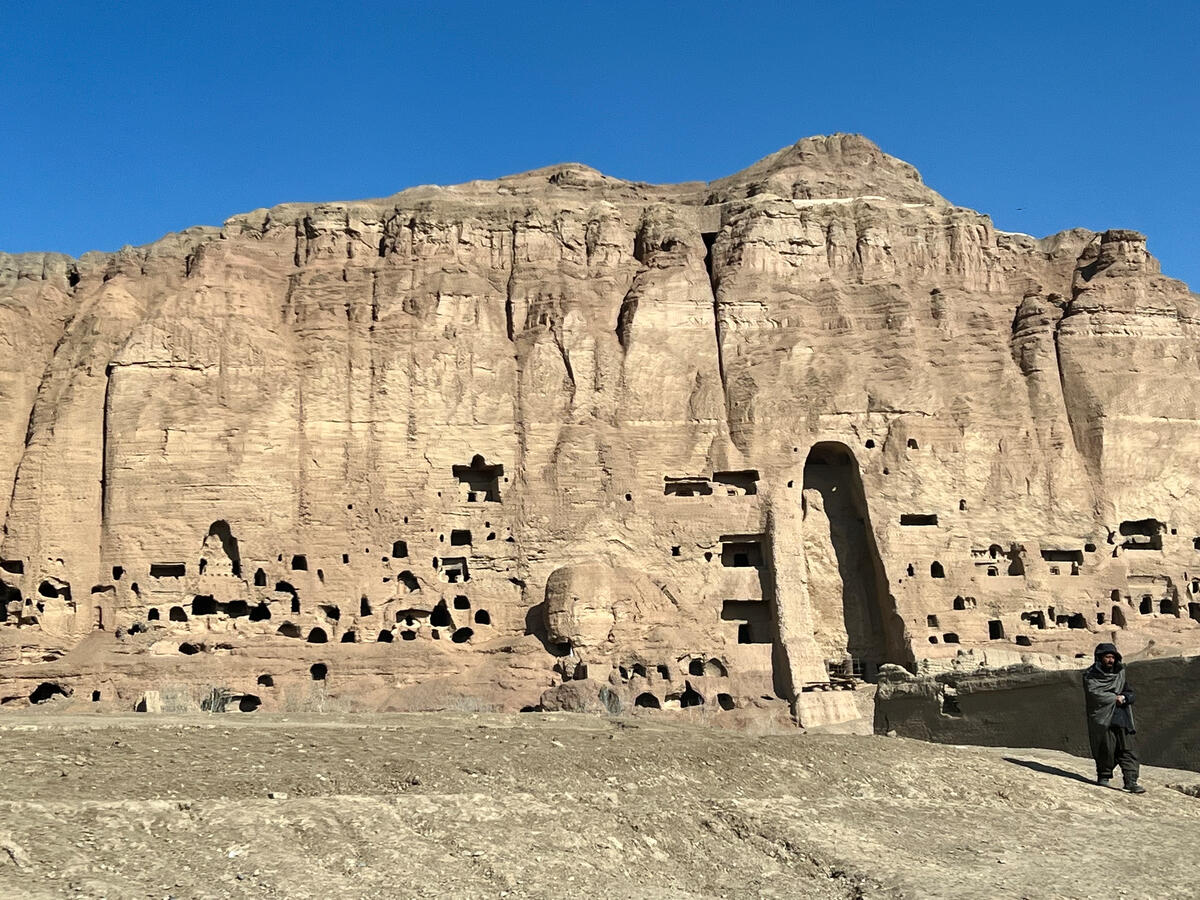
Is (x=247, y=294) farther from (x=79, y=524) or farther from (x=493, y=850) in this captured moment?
(x=493, y=850)

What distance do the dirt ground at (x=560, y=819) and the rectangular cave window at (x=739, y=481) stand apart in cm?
2331

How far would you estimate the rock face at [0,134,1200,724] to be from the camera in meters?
31.8

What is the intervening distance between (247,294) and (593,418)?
11.4 m

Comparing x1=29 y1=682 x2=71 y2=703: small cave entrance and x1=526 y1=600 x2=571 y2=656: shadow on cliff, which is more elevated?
x1=526 y1=600 x2=571 y2=656: shadow on cliff

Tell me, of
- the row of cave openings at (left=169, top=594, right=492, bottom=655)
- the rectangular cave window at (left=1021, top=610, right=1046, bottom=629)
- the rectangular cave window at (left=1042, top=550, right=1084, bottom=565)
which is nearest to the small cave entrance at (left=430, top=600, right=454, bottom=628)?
the row of cave openings at (left=169, top=594, right=492, bottom=655)

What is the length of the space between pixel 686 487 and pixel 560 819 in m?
26.6

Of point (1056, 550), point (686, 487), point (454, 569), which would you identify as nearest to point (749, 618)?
point (686, 487)

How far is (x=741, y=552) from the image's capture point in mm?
35188

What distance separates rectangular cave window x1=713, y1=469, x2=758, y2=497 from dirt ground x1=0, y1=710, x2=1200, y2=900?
23305 mm

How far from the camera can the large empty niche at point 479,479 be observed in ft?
115

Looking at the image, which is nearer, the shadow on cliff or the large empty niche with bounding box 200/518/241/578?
the shadow on cliff

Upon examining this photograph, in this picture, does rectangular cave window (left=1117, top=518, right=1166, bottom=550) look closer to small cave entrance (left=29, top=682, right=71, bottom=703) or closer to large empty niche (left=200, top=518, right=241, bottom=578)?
large empty niche (left=200, top=518, right=241, bottom=578)

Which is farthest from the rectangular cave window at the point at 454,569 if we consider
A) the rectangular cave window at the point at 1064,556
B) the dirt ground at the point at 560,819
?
the dirt ground at the point at 560,819

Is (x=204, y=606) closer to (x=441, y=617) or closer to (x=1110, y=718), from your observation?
(x=441, y=617)
